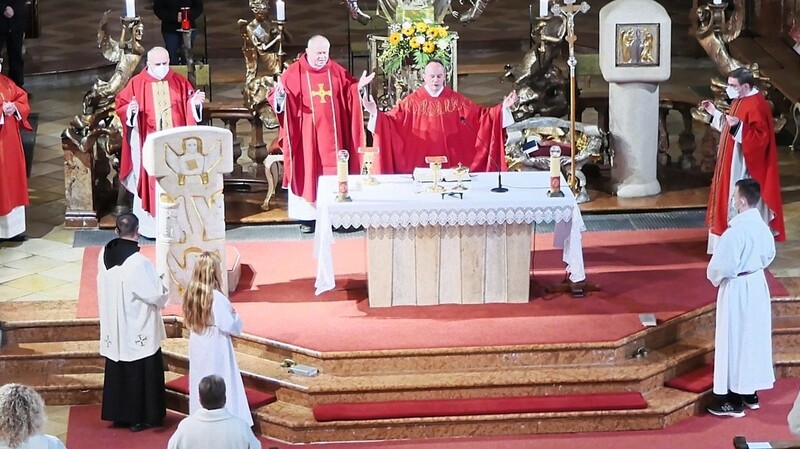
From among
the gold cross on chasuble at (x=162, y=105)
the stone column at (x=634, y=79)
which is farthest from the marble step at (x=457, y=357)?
the stone column at (x=634, y=79)

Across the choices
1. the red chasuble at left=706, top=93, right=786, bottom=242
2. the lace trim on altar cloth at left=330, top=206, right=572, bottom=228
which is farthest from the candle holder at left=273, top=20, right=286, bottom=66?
the red chasuble at left=706, top=93, right=786, bottom=242

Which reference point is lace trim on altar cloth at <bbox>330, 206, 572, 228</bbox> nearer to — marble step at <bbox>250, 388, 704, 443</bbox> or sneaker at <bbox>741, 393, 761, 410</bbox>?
marble step at <bbox>250, 388, 704, 443</bbox>

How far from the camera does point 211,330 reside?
10055mm

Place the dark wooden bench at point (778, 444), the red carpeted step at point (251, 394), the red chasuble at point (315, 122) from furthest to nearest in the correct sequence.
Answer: the red chasuble at point (315, 122), the red carpeted step at point (251, 394), the dark wooden bench at point (778, 444)

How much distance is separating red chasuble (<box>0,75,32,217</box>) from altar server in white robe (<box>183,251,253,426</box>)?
140 inches

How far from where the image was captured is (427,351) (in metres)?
10.9

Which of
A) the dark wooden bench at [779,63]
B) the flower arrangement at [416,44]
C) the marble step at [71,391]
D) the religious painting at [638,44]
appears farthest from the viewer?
the dark wooden bench at [779,63]

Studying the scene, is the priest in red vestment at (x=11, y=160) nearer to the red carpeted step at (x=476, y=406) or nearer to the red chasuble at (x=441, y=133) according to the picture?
the red chasuble at (x=441, y=133)

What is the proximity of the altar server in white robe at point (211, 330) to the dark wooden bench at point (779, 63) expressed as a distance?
7495 mm

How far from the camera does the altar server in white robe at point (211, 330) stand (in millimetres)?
9750

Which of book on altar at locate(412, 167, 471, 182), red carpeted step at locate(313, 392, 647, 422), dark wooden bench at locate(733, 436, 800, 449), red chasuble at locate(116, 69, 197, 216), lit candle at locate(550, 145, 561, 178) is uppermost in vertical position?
red chasuble at locate(116, 69, 197, 216)

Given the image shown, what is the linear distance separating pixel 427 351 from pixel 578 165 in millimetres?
3614

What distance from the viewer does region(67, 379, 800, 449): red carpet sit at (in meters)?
10.5

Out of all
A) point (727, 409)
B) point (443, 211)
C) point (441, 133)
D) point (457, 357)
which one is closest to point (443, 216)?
point (443, 211)
